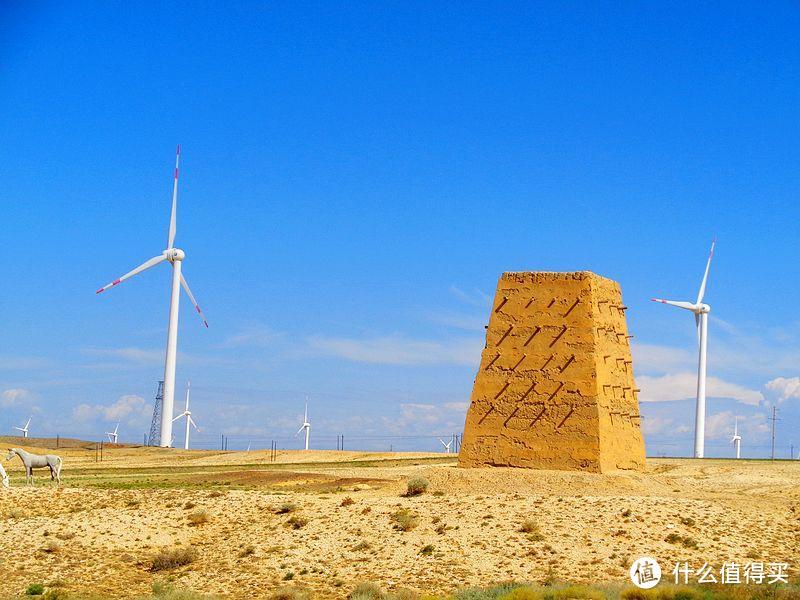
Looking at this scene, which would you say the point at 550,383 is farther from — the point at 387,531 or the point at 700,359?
the point at 700,359

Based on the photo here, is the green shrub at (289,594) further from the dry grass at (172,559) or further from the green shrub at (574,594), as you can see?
the green shrub at (574,594)

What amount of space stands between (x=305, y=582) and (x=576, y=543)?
25.6 ft

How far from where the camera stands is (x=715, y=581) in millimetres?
24922

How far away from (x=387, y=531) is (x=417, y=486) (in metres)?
5.20

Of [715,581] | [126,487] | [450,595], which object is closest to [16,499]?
[126,487]

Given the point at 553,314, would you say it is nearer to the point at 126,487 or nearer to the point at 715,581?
the point at 715,581

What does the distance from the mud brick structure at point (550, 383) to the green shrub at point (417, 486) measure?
3.05 meters

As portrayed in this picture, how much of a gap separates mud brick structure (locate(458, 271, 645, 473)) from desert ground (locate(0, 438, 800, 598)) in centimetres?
110

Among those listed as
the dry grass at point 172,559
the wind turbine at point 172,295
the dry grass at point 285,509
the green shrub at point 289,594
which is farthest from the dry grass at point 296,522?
the wind turbine at point 172,295

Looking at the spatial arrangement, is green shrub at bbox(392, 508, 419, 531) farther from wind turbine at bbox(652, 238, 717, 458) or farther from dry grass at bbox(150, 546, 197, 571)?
wind turbine at bbox(652, 238, 717, 458)

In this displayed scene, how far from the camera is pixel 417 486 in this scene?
36656 mm

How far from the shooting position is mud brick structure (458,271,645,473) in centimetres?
3741

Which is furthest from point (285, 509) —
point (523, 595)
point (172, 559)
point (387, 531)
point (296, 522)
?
point (523, 595)

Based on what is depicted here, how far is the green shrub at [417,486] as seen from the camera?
3666cm
